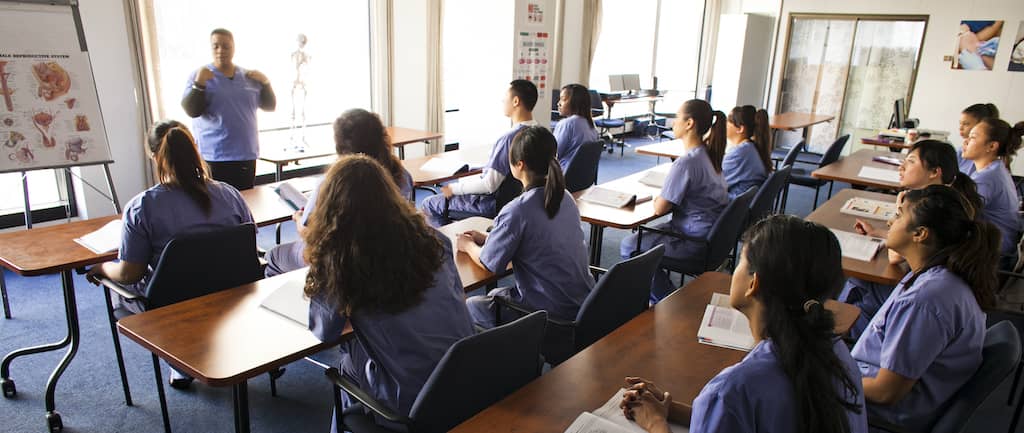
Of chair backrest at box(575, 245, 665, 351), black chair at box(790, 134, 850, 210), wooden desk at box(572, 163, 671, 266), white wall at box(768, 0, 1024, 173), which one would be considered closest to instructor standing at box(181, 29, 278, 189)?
wooden desk at box(572, 163, 671, 266)

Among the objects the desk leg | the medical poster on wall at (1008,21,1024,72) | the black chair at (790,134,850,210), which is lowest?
the desk leg

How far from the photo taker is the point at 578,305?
2.51 meters

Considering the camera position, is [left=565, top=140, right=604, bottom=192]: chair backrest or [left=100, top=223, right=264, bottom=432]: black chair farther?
[left=565, top=140, right=604, bottom=192]: chair backrest

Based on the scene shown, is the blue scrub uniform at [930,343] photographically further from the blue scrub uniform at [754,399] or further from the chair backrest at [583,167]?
the chair backrest at [583,167]

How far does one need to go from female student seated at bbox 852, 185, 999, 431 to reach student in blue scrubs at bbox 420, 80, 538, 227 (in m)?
2.31

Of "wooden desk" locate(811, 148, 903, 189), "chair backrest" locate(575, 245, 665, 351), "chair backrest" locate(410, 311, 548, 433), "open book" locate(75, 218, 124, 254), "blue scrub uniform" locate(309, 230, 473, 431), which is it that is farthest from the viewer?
"wooden desk" locate(811, 148, 903, 189)

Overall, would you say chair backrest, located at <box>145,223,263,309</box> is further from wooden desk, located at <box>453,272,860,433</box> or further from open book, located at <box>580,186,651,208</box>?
open book, located at <box>580,186,651,208</box>

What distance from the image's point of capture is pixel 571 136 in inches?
191

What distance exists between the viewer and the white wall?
8.04 meters

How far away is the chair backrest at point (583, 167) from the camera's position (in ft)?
15.1

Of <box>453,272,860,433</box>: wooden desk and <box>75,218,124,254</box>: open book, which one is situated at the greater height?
<box>75,218,124,254</box>: open book

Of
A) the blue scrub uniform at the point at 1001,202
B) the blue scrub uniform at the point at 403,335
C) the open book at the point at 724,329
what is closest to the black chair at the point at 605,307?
the open book at the point at 724,329

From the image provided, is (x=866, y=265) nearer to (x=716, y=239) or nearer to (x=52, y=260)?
(x=716, y=239)

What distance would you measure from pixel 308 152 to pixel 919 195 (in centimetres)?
397
